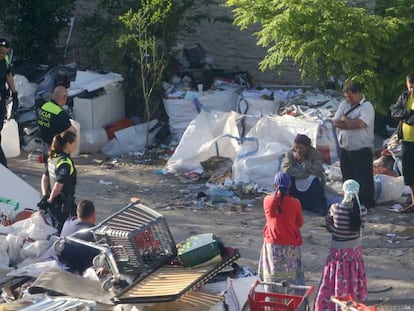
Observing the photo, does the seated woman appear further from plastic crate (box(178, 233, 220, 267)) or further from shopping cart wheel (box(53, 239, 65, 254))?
shopping cart wheel (box(53, 239, 65, 254))

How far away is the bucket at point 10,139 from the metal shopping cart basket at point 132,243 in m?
6.32

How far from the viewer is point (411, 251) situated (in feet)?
32.9

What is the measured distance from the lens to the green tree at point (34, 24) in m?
16.6

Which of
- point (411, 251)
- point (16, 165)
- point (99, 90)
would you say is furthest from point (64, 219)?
point (99, 90)

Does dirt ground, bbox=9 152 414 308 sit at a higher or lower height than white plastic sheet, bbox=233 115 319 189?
lower

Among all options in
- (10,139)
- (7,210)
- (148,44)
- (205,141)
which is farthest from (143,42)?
(7,210)

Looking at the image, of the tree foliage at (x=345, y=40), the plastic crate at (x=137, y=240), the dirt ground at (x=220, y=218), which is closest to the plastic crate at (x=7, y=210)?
the dirt ground at (x=220, y=218)

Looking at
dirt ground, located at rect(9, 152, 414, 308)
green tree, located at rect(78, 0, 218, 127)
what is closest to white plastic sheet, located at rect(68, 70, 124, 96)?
green tree, located at rect(78, 0, 218, 127)

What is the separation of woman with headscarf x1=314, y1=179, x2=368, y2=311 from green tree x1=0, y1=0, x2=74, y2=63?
10.0 metres

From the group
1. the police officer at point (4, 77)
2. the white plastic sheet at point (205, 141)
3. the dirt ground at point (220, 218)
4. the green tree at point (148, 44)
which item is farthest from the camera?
the green tree at point (148, 44)

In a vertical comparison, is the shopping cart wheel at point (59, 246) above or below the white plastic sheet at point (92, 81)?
below

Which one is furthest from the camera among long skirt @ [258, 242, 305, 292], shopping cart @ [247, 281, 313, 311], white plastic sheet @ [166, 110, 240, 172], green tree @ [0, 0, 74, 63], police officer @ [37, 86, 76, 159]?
green tree @ [0, 0, 74, 63]

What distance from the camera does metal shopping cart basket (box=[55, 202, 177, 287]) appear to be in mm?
7297

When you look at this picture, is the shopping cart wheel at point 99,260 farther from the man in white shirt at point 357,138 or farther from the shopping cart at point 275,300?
the man in white shirt at point 357,138
